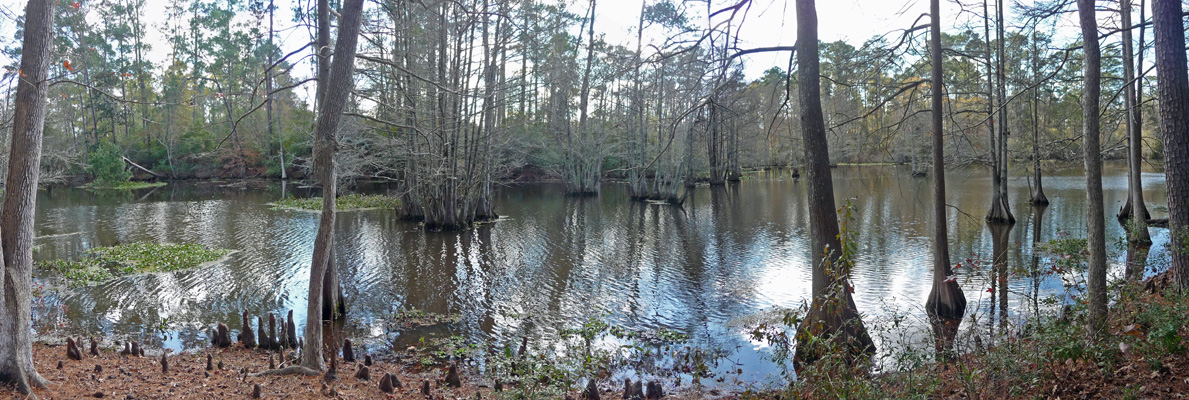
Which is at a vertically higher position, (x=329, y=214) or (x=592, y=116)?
(x=592, y=116)

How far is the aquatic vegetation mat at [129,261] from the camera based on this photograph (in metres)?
12.2

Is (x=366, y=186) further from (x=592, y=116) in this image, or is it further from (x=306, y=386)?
(x=306, y=386)

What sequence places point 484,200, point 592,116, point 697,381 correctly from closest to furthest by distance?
point 697,381 < point 484,200 < point 592,116

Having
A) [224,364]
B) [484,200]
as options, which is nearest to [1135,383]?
[224,364]

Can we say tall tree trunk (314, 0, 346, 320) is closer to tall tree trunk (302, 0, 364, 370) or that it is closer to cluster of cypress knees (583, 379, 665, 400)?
tall tree trunk (302, 0, 364, 370)

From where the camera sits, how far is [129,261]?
1362 cm

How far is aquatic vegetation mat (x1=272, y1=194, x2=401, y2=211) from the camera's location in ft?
84.7

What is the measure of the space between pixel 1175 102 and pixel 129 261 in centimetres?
1782

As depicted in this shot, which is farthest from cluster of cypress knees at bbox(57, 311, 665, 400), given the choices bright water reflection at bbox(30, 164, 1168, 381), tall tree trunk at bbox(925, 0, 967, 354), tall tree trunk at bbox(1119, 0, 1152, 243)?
tall tree trunk at bbox(1119, 0, 1152, 243)

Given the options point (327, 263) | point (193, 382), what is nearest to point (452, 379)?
point (193, 382)

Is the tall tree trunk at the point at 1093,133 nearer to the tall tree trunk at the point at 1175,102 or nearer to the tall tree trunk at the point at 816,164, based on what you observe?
the tall tree trunk at the point at 1175,102

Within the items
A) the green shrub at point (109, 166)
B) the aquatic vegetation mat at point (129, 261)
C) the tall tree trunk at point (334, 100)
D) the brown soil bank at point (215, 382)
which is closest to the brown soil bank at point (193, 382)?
the brown soil bank at point (215, 382)

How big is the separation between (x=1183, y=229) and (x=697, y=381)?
15.6 feet

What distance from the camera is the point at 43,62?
5.14 meters
